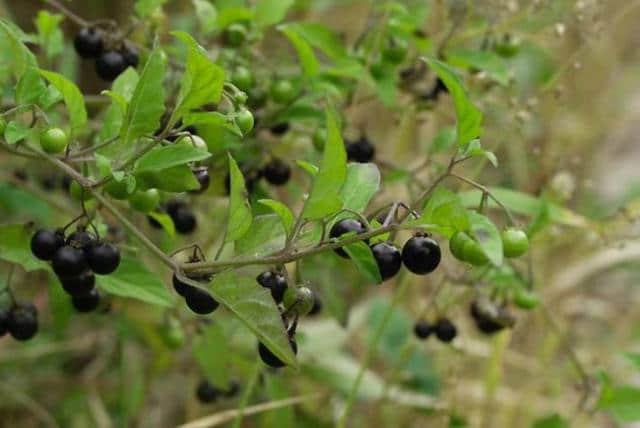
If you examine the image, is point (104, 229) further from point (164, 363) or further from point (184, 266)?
point (164, 363)

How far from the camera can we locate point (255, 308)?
0.99 meters

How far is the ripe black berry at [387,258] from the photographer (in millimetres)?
1001

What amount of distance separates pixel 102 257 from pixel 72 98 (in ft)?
0.70

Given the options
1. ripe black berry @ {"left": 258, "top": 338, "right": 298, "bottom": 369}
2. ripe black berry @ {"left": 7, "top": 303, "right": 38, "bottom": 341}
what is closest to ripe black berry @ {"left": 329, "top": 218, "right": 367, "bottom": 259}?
ripe black berry @ {"left": 258, "top": 338, "right": 298, "bottom": 369}

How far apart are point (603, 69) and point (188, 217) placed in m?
2.16

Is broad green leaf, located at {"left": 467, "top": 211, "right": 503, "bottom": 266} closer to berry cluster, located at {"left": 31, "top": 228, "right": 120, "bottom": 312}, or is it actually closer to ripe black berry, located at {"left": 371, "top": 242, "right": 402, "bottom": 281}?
ripe black berry, located at {"left": 371, "top": 242, "right": 402, "bottom": 281}

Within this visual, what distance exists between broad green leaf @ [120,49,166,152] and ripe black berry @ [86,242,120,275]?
118 millimetres

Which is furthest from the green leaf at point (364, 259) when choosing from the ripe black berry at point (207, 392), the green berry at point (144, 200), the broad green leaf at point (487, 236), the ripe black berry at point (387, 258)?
the ripe black berry at point (207, 392)

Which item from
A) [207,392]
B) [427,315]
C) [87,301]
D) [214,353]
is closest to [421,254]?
[87,301]

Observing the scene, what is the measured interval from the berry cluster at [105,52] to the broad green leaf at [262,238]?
395 millimetres

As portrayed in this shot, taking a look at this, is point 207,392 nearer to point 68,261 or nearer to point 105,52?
point 105,52

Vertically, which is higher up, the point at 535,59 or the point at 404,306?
the point at 535,59

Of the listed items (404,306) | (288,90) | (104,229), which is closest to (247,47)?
(288,90)

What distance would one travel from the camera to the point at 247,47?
153cm
